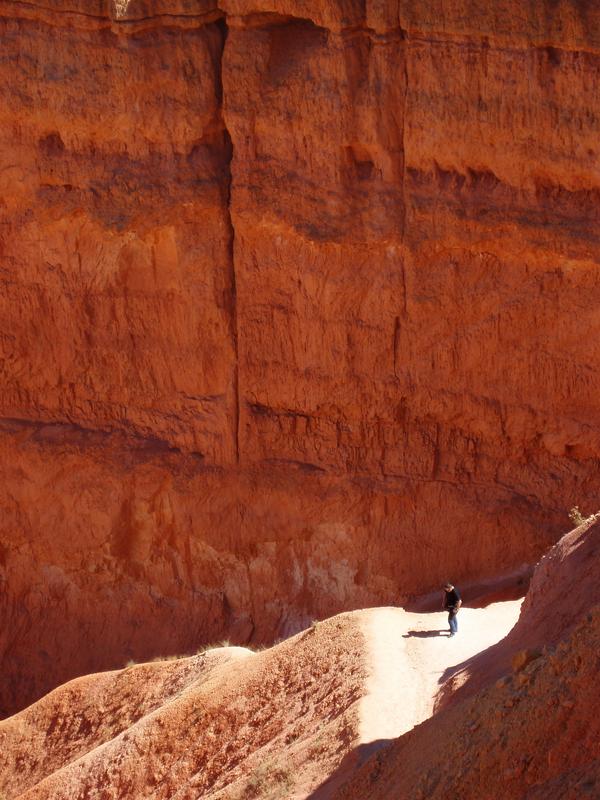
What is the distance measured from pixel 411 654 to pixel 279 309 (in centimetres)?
527

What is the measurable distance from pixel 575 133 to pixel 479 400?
3.25 m

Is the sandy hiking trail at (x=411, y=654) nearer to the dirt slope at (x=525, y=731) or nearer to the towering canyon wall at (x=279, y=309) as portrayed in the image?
the dirt slope at (x=525, y=731)

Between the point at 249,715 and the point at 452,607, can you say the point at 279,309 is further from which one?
the point at 249,715

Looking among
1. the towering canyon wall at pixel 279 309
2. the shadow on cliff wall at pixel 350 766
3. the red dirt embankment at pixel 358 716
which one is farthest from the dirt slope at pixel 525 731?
the towering canyon wall at pixel 279 309

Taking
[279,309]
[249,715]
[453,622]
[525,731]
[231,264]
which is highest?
[231,264]

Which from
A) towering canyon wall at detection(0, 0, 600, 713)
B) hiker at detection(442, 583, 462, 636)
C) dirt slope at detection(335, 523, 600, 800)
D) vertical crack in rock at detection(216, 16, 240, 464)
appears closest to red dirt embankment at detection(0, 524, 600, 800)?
dirt slope at detection(335, 523, 600, 800)

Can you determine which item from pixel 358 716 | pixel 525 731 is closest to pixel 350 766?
pixel 358 716

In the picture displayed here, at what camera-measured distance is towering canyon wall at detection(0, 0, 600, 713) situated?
14.3 meters

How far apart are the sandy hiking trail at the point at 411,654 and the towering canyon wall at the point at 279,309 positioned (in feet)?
6.37

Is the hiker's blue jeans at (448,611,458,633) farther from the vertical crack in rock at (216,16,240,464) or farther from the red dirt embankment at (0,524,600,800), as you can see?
the vertical crack in rock at (216,16,240,464)

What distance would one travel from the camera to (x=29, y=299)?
17016mm

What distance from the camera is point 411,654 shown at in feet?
39.7

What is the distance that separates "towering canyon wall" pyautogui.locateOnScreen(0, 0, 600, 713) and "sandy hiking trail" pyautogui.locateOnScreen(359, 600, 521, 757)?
194 centimetres

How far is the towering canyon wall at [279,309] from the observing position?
46.9ft
